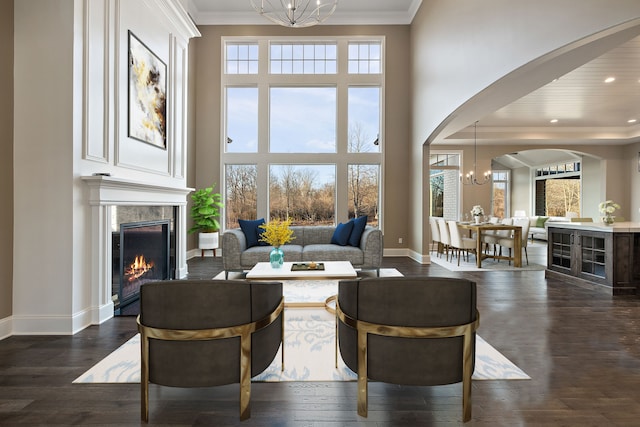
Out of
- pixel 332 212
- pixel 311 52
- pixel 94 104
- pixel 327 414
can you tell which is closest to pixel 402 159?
pixel 332 212

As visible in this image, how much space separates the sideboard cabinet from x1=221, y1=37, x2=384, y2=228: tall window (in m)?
3.50

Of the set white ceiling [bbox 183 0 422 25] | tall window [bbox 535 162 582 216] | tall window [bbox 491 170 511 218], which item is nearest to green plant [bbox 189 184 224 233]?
white ceiling [bbox 183 0 422 25]

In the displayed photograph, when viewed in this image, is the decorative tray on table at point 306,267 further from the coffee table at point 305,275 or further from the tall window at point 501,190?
the tall window at point 501,190

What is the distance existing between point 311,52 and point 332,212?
3.63 metres

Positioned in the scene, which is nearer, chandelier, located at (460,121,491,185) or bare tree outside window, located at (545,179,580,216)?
chandelier, located at (460,121,491,185)

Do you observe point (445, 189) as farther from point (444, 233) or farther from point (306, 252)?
point (306, 252)

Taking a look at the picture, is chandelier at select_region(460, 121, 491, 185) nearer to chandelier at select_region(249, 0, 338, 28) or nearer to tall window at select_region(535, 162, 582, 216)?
tall window at select_region(535, 162, 582, 216)

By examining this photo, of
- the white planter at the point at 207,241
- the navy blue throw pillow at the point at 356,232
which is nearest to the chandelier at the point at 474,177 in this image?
the navy blue throw pillow at the point at 356,232

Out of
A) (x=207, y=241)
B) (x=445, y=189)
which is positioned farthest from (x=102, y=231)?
(x=445, y=189)

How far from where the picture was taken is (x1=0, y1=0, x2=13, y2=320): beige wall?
9.39 feet

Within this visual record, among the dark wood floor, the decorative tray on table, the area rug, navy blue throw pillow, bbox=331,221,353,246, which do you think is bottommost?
the dark wood floor

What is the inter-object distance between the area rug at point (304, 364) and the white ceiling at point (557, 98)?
434 cm

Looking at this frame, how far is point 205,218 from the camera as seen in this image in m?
6.96

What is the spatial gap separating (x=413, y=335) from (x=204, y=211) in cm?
593
